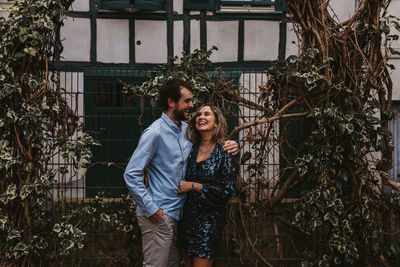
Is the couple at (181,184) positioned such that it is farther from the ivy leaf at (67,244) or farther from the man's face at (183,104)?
the ivy leaf at (67,244)

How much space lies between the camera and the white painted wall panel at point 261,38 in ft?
24.5

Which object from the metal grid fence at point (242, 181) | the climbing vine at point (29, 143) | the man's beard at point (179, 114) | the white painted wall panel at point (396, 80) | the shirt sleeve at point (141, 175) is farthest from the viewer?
A: the white painted wall panel at point (396, 80)

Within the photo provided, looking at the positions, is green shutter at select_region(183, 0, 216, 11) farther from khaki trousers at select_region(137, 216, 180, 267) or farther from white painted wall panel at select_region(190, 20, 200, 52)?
khaki trousers at select_region(137, 216, 180, 267)

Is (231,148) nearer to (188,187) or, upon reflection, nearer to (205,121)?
(205,121)

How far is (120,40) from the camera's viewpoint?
7457 mm

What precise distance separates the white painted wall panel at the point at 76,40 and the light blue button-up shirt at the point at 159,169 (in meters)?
4.80

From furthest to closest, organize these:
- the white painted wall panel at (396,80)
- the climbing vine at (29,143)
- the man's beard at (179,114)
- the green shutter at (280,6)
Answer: the green shutter at (280,6) < the white painted wall panel at (396,80) < the climbing vine at (29,143) < the man's beard at (179,114)

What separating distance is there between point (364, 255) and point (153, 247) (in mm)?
2053

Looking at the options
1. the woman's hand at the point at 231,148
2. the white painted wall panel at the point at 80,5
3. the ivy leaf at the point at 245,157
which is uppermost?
the white painted wall panel at the point at 80,5

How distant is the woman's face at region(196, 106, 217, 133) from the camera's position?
310 cm

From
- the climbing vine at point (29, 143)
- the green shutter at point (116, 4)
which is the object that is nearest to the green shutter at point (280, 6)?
the green shutter at point (116, 4)

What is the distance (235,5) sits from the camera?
24.7ft

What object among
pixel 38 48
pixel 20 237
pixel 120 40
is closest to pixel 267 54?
pixel 120 40

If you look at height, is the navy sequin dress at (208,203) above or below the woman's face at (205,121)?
below
